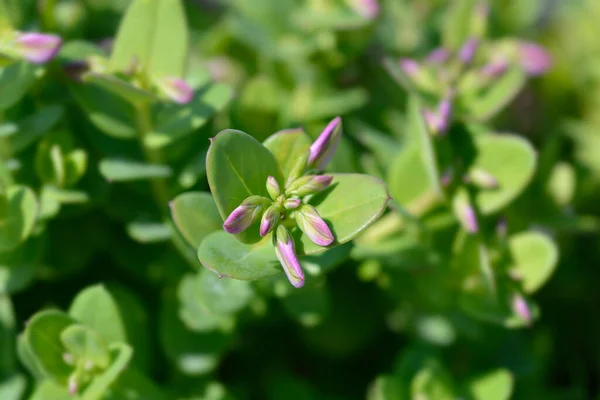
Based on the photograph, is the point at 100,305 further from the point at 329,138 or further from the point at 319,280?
A: the point at 329,138

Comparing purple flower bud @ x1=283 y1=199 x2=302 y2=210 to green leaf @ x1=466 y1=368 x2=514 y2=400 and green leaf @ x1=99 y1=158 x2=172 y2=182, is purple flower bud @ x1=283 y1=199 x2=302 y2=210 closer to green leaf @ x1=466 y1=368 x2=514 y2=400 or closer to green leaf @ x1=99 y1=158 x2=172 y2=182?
green leaf @ x1=99 y1=158 x2=172 y2=182

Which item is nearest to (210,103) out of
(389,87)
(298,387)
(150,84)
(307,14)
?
(150,84)

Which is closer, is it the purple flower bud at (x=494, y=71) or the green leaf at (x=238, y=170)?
the green leaf at (x=238, y=170)

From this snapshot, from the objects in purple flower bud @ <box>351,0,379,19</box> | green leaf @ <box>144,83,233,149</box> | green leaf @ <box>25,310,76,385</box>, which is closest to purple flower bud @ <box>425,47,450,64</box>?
purple flower bud @ <box>351,0,379,19</box>

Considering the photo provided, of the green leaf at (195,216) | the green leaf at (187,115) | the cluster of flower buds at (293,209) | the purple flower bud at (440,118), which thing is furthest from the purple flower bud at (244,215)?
the purple flower bud at (440,118)

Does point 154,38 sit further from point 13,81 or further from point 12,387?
point 12,387

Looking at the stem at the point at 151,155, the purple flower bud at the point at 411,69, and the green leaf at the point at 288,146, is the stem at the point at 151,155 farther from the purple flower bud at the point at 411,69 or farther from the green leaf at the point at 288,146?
the purple flower bud at the point at 411,69

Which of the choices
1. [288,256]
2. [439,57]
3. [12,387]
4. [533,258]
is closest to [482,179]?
[533,258]
